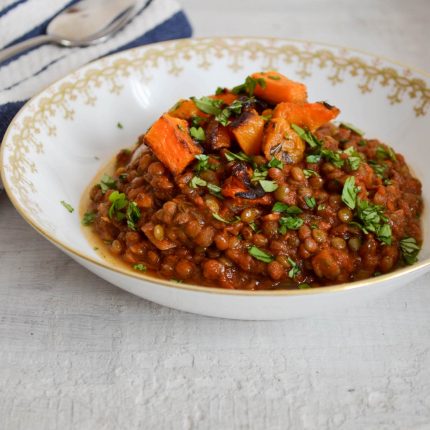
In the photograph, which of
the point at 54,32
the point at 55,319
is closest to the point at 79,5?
the point at 54,32

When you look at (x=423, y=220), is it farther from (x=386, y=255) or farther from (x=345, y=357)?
(x=345, y=357)

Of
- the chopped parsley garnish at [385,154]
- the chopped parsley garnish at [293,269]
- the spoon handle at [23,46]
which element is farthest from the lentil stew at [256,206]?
the spoon handle at [23,46]

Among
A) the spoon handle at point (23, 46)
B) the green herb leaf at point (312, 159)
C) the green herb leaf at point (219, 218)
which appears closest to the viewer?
the green herb leaf at point (219, 218)

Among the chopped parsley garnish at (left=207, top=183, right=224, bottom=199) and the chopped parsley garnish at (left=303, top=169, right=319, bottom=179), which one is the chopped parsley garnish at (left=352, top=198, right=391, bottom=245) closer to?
the chopped parsley garnish at (left=303, top=169, right=319, bottom=179)

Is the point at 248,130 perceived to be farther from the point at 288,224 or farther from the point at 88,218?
the point at 88,218

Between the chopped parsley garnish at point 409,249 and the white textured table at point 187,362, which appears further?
the chopped parsley garnish at point 409,249

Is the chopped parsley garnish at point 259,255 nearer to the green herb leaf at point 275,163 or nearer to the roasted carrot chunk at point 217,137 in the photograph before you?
the green herb leaf at point 275,163

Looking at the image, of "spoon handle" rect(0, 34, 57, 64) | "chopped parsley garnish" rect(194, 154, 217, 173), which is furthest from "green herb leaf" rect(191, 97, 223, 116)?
"spoon handle" rect(0, 34, 57, 64)
